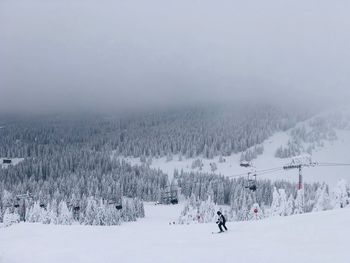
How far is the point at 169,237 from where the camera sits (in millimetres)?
36094

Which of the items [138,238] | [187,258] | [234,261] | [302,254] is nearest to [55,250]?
[138,238]

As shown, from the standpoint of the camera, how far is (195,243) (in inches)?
1283

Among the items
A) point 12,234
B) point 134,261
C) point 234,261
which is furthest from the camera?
point 12,234

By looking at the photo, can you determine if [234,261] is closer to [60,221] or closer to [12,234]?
[12,234]

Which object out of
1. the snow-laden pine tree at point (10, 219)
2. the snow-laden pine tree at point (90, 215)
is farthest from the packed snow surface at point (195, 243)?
the snow-laden pine tree at point (90, 215)

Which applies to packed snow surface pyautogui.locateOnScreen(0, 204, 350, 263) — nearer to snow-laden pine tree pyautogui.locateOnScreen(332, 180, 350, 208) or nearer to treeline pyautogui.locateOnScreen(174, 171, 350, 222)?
treeline pyautogui.locateOnScreen(174, 171, 350, 222)

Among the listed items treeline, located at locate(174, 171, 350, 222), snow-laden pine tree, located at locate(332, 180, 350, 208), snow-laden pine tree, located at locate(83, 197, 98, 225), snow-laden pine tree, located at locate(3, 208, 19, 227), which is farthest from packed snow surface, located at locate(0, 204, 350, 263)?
snow-laden pine tree, located at locate(83, 197, 98, 225)

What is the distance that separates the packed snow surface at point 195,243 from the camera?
1088 inches

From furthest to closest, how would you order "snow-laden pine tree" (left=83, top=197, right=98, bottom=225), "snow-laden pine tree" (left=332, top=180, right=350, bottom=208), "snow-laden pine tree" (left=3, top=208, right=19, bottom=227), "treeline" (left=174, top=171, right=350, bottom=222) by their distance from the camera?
1. "snow-laden pine tree" (left=83, top=197, right=98, bottom=225)
2. "treeline" (left=174, top=171, right=350, bottom=222)
3. "snow-laden pine tree" (left=332, top=180, right=350, bottom=208)
4. "snow-laden pine tree" (left=3, top=208, right=19, bottom=227)

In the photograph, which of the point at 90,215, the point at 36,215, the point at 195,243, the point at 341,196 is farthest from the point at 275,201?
the point at 195,243

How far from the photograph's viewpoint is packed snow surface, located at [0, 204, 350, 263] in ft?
90.6

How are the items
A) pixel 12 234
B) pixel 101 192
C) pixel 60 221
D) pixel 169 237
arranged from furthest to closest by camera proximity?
pixel 101 192, pixel 60 221, pixel 12 234, pixel 169 237

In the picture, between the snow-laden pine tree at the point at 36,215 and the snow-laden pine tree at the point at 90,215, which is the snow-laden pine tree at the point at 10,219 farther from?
the snow-laden pine tree at the point at 90,215

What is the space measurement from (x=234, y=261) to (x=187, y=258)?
2840mm
